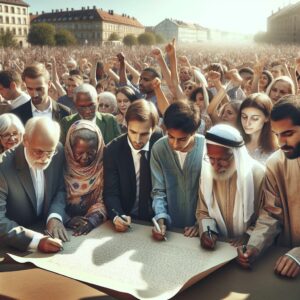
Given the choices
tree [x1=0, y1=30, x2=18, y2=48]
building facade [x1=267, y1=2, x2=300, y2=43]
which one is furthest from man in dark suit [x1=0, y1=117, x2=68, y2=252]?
building facade [x1=267, y1=2, x2=300, y2=43]

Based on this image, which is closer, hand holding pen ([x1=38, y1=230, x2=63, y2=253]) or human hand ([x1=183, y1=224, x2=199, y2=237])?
hand holding pen ([x1=38, y1=230, x2=63, y2=253])

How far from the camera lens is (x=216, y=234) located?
2.77 m

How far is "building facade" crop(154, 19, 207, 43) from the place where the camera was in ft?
425

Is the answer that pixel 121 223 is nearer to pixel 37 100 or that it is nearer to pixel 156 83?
pixel 156 83

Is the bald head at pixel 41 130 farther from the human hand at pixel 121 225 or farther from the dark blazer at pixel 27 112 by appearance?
the dark blazer at pixel 27 112

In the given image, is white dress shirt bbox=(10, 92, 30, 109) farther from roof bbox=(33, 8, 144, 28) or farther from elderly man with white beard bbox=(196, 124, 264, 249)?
roof bbox=(33, 8, 144, 28)

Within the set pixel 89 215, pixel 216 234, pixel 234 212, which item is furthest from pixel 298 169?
pixel 89 215

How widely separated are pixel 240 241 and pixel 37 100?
288 cm

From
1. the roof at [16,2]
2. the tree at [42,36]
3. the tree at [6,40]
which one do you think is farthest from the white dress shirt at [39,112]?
the roof at [16,2]

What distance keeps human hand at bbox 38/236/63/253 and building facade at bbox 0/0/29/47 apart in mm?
85330

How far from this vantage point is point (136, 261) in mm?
2568

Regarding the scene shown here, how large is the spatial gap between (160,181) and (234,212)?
0.64 meters

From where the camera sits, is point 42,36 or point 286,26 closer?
point 42,36

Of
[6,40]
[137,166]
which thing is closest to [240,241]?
[137,166]
